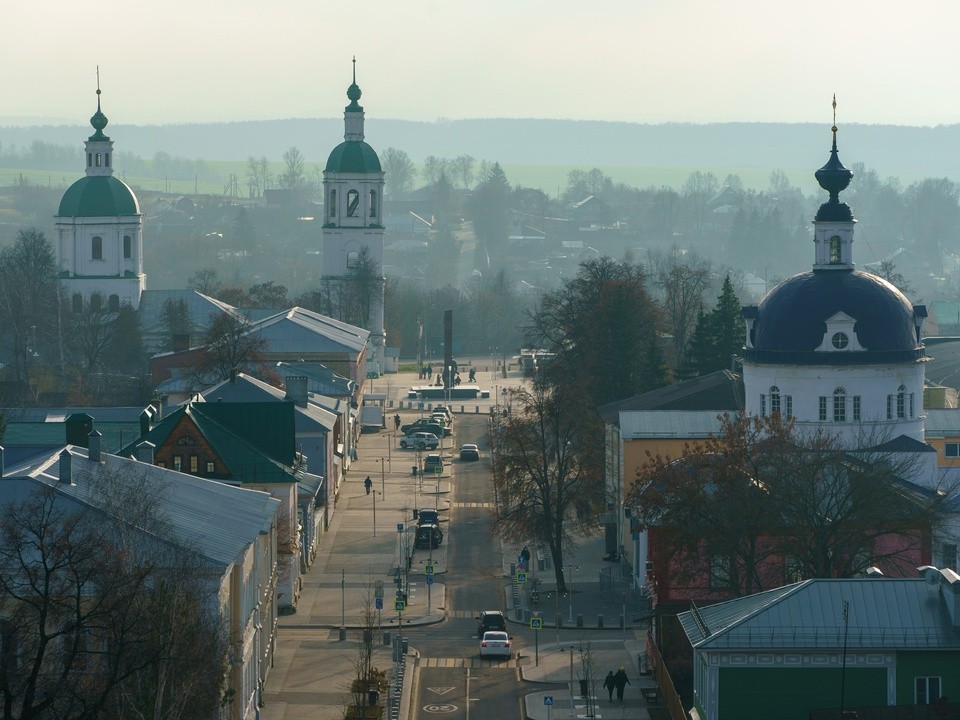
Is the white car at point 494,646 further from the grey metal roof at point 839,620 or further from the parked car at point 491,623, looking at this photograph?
the grey metal roof at point 839,620

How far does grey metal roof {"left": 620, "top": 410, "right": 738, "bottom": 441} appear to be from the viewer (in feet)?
216

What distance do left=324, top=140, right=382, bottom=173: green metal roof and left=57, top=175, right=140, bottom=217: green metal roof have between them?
13822mm

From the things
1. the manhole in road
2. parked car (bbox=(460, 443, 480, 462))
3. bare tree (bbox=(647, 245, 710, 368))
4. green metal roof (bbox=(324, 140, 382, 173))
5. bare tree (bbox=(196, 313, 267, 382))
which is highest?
green metal roof (bbox=(324, 140, 382, 173))

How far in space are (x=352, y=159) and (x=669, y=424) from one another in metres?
66.5

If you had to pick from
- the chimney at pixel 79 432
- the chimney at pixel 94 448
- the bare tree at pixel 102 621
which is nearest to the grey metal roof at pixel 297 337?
the chimney at pixel 79 432

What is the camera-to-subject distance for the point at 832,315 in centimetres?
6169

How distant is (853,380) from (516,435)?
337 inches

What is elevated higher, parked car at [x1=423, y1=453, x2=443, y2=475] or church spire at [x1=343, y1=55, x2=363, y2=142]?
church spire at [x1=343, y1=55, x2=363, y2=142]

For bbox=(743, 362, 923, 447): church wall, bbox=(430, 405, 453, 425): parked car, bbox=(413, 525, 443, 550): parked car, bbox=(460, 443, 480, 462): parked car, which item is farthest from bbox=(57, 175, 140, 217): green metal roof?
bbox=(743, 362, 923, 447): church wall

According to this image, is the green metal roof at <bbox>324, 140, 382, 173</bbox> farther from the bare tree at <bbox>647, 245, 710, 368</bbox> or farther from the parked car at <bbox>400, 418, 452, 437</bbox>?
the parked car at <bbox>400, 418, 452, 437</bbox>

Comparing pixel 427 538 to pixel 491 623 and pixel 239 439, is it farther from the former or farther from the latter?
pixel 491 623

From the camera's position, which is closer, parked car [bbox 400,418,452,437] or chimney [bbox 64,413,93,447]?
chimney [bbox 64,413,93,447]

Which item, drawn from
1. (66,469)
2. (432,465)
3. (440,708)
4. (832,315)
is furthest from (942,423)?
(66,469)

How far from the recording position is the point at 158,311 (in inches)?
4754
